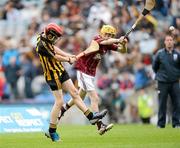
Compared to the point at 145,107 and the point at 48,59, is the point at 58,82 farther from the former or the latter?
the point at 145,107

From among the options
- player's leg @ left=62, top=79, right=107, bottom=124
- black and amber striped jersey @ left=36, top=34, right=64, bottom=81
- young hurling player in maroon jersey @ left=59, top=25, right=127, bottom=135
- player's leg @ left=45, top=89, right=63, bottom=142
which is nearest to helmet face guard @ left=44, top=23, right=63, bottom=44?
black and amber striped jersey @ left=36, top=34, right=64, bottom=81

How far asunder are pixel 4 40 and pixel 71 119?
186 inches

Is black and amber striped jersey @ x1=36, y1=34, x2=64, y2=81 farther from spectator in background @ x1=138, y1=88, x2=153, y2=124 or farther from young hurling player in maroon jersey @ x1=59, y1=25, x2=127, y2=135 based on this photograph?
spectator in background @ x1=138, y1=88, x2=153, y2=124

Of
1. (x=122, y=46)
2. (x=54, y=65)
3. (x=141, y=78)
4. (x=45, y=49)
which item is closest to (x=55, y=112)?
(x=54, y=65)

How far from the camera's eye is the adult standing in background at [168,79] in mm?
18469

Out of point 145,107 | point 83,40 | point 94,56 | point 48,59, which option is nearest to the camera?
point 48,59

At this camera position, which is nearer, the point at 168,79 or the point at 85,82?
the point at 85,82

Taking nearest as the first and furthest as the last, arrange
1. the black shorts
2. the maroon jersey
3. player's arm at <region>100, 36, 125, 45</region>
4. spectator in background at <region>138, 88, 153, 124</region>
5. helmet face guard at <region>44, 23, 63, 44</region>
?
helmet face guard at <region>44, 23, 63, 44</region> → the black shorts → player's arm at <region>100, 36, 125, 45</region> → the maroon jersey → spectator in background at <region>138, 88, 153, 124</region>

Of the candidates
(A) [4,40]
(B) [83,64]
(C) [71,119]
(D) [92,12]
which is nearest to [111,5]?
(D) [92,12]

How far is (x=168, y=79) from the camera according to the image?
18.5 m

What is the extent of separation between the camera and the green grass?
12.9 m

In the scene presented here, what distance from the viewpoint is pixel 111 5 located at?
26.9 m

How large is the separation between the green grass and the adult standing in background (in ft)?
5.11

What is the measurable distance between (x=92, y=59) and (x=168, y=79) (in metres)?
3.14
